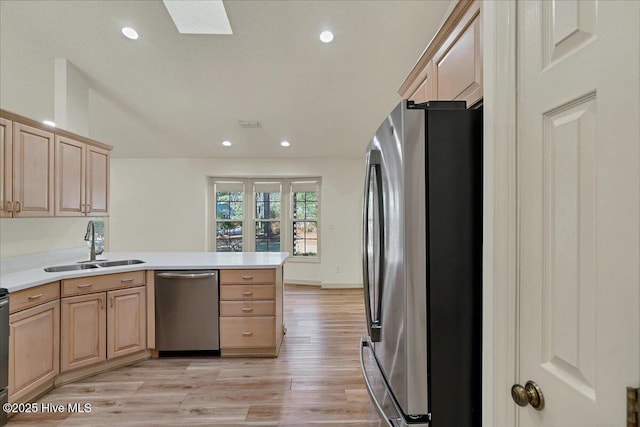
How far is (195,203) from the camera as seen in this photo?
5891mm

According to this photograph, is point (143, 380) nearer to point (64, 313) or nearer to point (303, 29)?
point (64, 313)

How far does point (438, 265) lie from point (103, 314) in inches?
111

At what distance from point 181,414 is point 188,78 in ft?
11.4

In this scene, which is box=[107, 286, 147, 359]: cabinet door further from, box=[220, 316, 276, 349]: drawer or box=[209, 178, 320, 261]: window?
box=[209, 178, 320, 261]: window

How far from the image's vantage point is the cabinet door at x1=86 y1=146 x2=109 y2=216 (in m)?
3.16

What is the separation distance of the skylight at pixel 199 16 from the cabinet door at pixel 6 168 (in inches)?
67.2

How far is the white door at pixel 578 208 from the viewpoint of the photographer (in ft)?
1.77

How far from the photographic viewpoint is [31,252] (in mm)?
2842

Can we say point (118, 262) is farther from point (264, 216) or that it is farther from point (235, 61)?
point (264, 216)

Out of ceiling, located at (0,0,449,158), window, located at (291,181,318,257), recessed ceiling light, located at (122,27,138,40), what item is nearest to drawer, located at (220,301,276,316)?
ceiling, located at (0,0,449,158)

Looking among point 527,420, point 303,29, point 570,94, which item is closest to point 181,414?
point 527,420

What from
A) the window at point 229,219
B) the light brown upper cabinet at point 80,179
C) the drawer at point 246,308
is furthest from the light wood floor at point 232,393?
the window at point 229,219

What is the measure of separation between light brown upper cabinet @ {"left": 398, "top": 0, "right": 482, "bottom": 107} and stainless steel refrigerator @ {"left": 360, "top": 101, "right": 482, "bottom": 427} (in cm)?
20

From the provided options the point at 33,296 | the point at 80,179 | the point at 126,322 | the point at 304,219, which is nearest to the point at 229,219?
the point at 304,219
